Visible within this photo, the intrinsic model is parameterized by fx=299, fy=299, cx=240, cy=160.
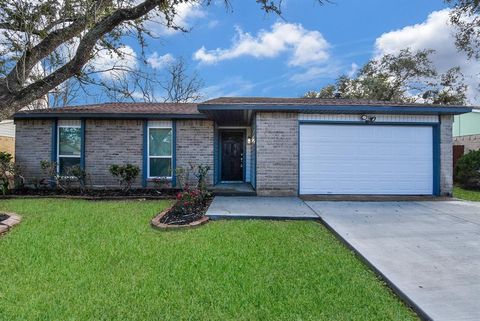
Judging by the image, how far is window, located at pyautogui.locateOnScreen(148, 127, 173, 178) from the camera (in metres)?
10.7

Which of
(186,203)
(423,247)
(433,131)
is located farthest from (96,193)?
(433,131)

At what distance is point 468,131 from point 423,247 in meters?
18.3

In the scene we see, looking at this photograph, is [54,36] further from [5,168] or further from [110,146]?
[5,168]

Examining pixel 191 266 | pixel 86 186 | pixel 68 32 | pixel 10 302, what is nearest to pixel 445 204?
pixel 191 266

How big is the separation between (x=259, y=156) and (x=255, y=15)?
4.15 meters

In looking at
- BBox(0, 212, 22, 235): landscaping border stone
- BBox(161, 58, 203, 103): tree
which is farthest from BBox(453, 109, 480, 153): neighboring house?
BBox(161, 58, 203, 103): tree

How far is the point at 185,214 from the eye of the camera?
638cm

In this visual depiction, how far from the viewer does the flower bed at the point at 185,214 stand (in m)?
5.79

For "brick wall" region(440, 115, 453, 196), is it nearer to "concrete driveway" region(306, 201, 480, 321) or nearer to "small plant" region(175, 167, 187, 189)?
"concrete driveway" region(306, 201, 480, 321)

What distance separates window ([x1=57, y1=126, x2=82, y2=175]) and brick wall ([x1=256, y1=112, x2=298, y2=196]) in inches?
256

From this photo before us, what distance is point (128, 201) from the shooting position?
8.70m

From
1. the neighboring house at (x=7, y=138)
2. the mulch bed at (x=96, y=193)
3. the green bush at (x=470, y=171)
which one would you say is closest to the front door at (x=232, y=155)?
the mulch bed at (x=96, y=193)

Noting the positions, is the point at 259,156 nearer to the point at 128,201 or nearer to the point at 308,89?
the point at 128,201

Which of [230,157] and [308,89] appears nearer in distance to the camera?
[230,157]
